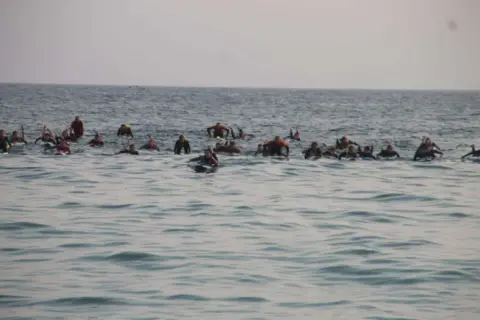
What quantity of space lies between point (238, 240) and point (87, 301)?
22.8 feet

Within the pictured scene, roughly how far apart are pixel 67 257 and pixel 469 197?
16904 millimetres

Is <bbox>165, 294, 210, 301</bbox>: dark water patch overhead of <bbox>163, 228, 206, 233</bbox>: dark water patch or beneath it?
overhead

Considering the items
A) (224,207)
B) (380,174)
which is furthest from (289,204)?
(380,174)

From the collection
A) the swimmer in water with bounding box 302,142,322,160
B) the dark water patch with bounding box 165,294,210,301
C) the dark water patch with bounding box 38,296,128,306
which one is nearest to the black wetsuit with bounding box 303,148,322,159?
the swimmer in water with bounding box 302,142,322,160

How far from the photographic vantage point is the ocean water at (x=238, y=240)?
16.9 metres

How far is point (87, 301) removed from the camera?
1678 centimetres

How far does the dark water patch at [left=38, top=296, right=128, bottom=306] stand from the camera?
1662 centimetres

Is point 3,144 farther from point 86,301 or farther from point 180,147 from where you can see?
point 86,301

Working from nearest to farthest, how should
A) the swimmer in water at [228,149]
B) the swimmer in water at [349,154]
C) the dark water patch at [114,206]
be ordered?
1. the dark water patch at [114,206]
2. the swimmer in water at [349,154]
3. the swimmer in water at [228,149]

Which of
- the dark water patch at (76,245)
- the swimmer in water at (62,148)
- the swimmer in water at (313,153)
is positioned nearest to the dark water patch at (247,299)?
the dark water patch at (76,245)

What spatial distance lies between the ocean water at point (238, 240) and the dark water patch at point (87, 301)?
4 cm

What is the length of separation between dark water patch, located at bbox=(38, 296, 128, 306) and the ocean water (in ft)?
0.12

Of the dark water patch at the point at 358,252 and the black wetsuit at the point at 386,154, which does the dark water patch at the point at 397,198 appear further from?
the black wetsuit at the point at 386,154

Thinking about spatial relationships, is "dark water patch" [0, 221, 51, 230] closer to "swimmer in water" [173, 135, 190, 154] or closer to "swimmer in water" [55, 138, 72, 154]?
"swimmer in water" [173, 135, 190, 154]
